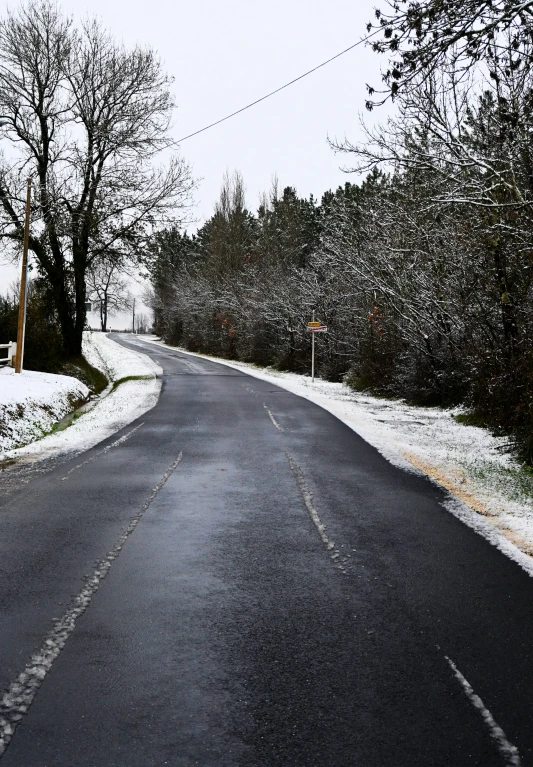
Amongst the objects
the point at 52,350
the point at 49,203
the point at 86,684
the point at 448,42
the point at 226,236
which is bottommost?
the point at 86,684

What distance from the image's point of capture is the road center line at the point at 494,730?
289cm

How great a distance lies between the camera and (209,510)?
7383 millimetres

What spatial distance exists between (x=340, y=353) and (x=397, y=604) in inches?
1028

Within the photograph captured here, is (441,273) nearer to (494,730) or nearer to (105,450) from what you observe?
(105,450)

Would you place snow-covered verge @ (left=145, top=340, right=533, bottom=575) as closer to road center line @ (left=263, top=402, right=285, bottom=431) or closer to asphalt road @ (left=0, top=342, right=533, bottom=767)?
asphalt road @ (left=0, top=342, right=533, bottom=767)

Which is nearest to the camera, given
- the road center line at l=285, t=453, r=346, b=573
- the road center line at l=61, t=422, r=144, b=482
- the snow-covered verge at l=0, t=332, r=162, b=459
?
the road center line at l=285, t=453, r=346, b=573

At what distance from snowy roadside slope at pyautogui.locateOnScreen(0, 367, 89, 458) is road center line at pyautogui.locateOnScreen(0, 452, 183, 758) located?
7.25 metres

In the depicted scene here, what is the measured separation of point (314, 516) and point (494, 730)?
4101mm

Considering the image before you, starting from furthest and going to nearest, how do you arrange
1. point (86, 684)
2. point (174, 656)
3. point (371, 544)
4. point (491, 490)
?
point (491, 490), point (371, 544), point (174, 656), point (86, 684)

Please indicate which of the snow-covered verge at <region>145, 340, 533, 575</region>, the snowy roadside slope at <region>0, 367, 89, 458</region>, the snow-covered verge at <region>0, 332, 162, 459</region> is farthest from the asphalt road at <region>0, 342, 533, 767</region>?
the snowy roadside slope at <region>0, 367, 89, 458</region>

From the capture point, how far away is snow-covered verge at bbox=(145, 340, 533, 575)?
694 centimetres

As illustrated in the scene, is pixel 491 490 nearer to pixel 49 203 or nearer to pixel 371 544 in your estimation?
pixel 371 544

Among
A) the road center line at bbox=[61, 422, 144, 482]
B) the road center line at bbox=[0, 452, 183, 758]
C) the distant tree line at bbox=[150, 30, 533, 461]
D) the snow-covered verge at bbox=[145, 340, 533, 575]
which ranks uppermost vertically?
the distant tree line at bbox=[150, 30, 533, 461]

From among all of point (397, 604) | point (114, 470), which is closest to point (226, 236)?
point (114, 470)
